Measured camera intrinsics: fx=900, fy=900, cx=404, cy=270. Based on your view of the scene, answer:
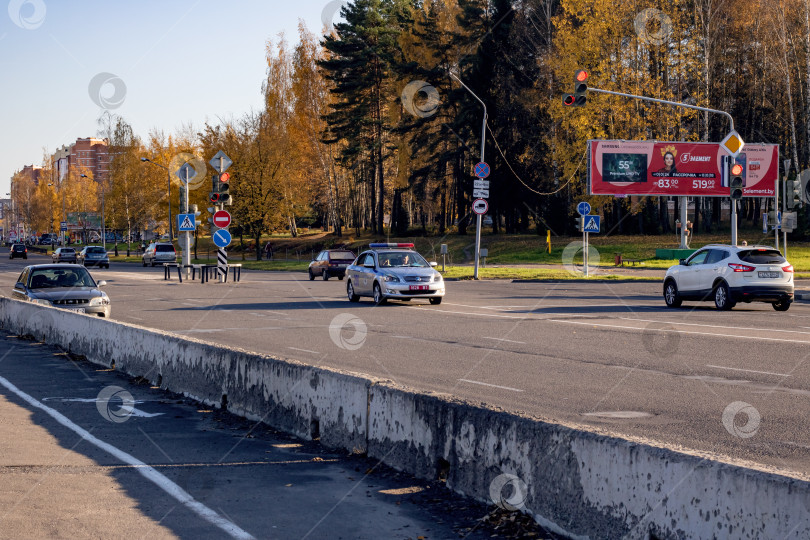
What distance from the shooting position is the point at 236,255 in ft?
267

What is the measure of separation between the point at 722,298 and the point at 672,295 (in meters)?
1.57

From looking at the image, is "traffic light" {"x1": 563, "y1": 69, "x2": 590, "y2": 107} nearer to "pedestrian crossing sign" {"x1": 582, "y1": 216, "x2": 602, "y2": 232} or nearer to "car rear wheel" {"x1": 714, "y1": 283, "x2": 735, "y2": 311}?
"car rear wheel" {"x1": 714, "y1": 283, "x2": 735, "y2": 311}

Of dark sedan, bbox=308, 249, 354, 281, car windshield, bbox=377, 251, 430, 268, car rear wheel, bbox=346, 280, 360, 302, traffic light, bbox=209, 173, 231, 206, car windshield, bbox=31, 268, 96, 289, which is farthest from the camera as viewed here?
dark sedan, bbox=308, 249, 354, 281

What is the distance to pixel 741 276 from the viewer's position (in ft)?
71.6

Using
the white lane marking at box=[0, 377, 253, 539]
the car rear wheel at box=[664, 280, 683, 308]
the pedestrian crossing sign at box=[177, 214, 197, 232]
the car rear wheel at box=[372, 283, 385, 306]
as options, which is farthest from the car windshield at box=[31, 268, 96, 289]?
the pedestrian crossing sign at box=[177, 214, 197, 232]

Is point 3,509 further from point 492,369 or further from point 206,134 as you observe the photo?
point 206,134

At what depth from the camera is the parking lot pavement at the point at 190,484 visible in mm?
5461

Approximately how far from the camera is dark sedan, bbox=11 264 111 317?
19.1 meters

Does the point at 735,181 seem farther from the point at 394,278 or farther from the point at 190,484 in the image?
the point at 190,484

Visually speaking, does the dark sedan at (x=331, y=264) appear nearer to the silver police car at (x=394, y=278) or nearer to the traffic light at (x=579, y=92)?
the silver police car at (x=394, y=278)

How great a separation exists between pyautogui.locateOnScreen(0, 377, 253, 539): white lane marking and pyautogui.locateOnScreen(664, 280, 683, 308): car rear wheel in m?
17.6

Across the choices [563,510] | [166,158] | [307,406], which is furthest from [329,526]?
[166,158]

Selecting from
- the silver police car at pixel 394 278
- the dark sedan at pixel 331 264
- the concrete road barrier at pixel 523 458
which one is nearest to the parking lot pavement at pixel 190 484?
the concrete road barrier at pixel 523 458

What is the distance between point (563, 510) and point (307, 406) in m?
3.49
